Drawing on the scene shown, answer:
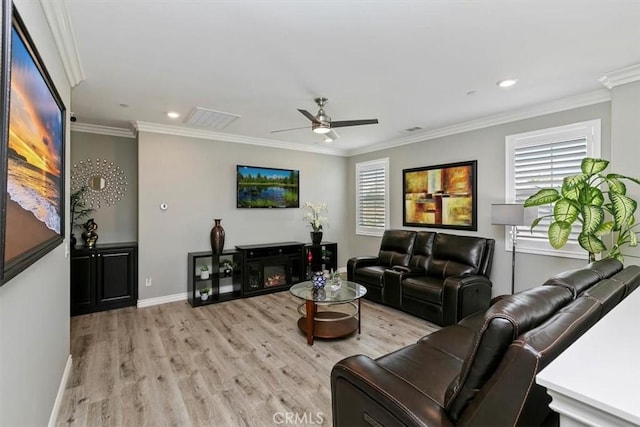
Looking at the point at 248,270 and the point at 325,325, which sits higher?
the point at 248,270

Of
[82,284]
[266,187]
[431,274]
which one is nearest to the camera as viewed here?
[82,284]

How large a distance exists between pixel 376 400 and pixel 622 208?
2.76 metres

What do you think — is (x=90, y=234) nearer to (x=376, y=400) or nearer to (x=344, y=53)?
(x=344, y=53)

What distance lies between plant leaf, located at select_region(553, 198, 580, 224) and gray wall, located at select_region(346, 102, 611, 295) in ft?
2.95

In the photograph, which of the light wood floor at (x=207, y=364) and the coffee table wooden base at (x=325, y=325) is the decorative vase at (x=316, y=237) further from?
the coffee table wooden base at (x=325, y=325)

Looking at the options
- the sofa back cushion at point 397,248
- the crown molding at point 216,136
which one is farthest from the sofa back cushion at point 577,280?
the crown molding at point 216,136

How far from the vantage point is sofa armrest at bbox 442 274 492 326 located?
3545 mm

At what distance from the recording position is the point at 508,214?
357 cm

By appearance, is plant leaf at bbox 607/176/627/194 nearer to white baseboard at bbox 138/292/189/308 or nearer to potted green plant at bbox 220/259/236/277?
potted green plant at bbox 220/259/236/277

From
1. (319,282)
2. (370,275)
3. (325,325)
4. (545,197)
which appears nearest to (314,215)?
(370,275)

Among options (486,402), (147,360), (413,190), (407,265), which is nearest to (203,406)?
(147,360)

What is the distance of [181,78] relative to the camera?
9.58 feet
